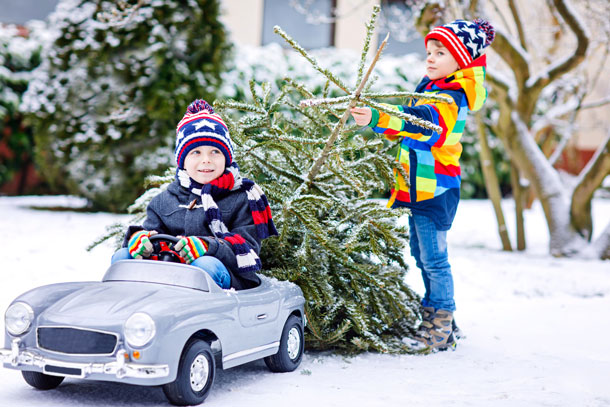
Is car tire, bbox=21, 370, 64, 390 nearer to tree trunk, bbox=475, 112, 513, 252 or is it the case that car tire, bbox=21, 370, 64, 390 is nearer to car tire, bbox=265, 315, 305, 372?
car tire, bbox=265, 315, 305, 372

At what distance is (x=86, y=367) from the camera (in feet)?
8.31

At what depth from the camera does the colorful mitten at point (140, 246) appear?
10.4 ft

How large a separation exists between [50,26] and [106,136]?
166cm

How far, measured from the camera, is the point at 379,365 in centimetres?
365

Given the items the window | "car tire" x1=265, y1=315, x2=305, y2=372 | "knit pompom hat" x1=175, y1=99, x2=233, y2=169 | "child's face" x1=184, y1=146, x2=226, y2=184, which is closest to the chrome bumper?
"car tire" x1=265, y1=315, x2=305, y2=372

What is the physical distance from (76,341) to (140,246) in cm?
66

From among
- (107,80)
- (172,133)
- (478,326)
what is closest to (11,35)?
(107,80)

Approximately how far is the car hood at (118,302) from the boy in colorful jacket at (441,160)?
1.62m

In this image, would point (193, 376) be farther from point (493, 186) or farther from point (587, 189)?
point (587, 189)

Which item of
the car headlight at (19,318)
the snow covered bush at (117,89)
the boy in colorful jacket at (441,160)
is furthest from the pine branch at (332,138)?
the snow covered bush at (117,89)

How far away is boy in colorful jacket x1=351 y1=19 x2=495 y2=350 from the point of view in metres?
3.89

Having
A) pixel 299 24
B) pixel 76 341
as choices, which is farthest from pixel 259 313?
pixel 299 24

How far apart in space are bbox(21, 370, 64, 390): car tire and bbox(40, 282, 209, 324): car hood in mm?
328

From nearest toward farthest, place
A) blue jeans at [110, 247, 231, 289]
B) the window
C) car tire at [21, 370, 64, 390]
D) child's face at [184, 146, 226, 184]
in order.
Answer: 1. car tire at [21, 370, 64, 390]
2. blue jeans at [110, 247, 231, 289]
3. child's face at [184, 146, 226, 184]
4. the window
